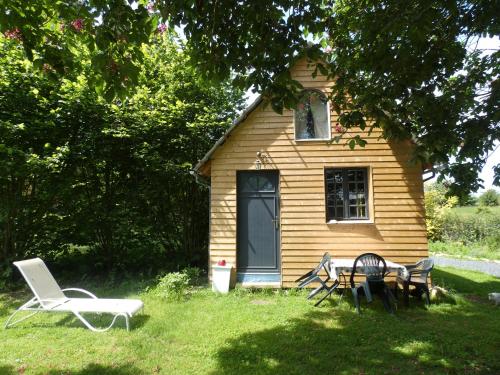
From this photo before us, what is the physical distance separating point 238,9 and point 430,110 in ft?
9.95

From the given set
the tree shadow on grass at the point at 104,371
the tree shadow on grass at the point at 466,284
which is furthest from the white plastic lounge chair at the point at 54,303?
the tree shadow on grass at the point at 466,284

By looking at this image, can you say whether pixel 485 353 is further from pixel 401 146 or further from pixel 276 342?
pixel 401 146

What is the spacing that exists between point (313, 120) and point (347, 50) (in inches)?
103

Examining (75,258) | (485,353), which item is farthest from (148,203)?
(485,353)

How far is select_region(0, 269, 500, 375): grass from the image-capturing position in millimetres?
3977

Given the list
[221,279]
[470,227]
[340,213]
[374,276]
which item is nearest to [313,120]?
[340,213]

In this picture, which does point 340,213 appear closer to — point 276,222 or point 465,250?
point 276,222

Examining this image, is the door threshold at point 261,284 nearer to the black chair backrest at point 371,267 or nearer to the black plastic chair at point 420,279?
the black chair backrest at point 371,267

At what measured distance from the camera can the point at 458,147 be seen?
189 inches

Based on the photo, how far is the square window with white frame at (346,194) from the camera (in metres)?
7.91

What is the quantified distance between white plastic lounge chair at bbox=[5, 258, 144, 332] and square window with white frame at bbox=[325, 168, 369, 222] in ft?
15.4

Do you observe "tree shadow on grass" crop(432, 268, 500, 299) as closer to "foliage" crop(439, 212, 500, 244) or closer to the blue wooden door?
the blue wooden door

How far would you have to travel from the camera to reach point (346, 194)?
7.96 m

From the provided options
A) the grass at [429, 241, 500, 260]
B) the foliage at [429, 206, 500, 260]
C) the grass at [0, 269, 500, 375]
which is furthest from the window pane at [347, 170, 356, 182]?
the foliage at [429, 206, 500, 260]
